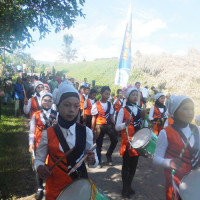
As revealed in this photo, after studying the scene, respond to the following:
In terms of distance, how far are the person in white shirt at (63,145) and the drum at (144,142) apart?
4.66 feet

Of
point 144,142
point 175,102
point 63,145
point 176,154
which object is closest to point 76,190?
point 63,145

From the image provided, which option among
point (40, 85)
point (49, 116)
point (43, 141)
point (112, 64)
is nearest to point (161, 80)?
point (112, 64)

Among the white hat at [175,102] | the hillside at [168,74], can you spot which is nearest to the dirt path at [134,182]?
the white hat at [175,102]

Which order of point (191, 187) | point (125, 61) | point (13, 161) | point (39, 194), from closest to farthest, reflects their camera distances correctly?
point (191, 187), point (39, 194), point (13, 161), point (125, 61)

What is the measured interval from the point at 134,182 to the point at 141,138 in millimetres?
1562

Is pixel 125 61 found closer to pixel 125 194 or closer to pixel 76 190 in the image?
pixel 125 194

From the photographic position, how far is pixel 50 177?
7.21 feet

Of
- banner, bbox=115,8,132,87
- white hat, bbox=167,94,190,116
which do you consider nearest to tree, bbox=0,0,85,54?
white hat, bbox=167,94,190,116

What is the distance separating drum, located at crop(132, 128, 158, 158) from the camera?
11.2ft

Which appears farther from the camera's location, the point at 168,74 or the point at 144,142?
the point at 168,74

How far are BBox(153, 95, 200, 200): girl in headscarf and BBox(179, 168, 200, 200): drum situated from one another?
198mm

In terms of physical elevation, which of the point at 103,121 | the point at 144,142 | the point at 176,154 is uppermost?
the point at 176,154

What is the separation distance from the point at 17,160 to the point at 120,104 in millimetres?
5084

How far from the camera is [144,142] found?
11.3ft
